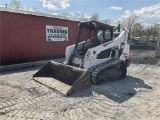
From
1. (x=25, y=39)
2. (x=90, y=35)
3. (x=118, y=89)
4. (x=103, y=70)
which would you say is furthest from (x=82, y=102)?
(x=25, y=39)

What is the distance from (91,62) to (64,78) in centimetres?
114

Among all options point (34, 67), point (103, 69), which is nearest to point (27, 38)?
point (34, 67)

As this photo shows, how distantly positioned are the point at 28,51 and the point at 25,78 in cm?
361

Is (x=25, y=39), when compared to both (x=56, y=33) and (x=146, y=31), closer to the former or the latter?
(x=56, y=33)

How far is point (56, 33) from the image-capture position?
13.3m

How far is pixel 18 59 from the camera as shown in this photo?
36.4ft

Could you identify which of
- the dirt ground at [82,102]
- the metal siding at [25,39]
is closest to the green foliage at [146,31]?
the metal siding at [25,39]

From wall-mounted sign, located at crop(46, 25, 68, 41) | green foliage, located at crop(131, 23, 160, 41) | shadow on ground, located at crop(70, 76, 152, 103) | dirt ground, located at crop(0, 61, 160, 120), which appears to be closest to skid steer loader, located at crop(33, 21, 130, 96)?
shadow on ground, located at crop(70, 76, 152, 103)

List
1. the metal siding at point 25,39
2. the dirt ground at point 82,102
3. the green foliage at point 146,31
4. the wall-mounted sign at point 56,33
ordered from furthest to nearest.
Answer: the green foliage at point 146,31 → the wall-mounted sign at point 56,33 → the metal siding at point 25,39 → the dirt ground at point 82,102

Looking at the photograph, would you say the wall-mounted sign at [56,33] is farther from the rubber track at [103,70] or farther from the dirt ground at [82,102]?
the rubber track at [103,70]

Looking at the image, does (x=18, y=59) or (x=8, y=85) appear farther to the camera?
(x=18, y=59)

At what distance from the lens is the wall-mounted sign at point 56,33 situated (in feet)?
42.1

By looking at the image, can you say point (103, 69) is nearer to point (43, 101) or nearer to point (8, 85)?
point (43, 101)

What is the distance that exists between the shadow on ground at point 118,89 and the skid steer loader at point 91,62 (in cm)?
22
